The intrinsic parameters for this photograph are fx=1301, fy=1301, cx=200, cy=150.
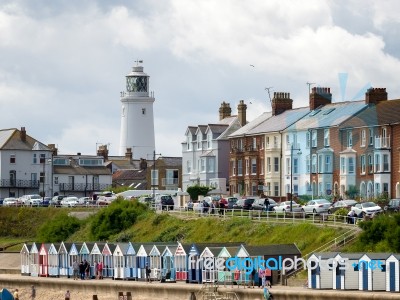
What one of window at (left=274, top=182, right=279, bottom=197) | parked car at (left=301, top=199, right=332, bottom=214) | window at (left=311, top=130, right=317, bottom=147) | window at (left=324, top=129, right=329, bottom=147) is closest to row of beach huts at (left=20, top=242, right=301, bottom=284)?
parked car at (left=301, top=199, right=332, bottom=214)

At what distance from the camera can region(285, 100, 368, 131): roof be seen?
337 feet

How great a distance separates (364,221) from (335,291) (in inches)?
410

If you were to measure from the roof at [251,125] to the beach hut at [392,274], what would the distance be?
5593 centimetres

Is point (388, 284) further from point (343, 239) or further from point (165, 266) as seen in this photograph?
point (165, 266)

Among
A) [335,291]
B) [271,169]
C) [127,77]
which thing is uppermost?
[127,77]

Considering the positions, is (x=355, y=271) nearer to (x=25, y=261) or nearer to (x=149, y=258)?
(x=149, y=258)

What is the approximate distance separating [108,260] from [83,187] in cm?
5920

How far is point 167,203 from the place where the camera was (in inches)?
4003

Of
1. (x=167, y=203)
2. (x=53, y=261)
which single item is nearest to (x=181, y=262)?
(x=53, y=261)

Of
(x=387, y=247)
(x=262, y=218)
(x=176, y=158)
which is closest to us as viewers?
(x=387, y=247)

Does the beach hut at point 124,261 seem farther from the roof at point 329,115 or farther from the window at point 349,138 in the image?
the roof at point 329,115

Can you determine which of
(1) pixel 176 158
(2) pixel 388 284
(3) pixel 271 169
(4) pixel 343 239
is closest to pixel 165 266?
(4) pixel 343 239

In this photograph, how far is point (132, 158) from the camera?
527 ft

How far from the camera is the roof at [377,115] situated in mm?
96000
